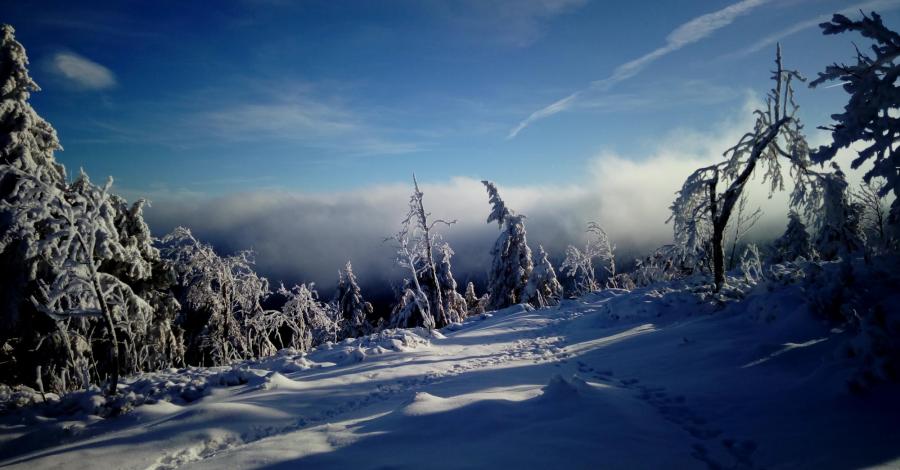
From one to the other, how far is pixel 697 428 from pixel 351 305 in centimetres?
3021

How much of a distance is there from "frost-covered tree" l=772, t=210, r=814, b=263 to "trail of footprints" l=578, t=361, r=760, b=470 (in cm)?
2495

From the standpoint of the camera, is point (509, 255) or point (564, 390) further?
point (509, 255)

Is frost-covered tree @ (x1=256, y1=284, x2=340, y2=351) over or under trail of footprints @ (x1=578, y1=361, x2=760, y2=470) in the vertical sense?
over

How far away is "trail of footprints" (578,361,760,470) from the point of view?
3.35 meters

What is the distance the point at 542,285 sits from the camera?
25.3m

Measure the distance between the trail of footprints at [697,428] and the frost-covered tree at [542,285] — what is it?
62.6ft

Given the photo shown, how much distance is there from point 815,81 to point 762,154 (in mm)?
5509

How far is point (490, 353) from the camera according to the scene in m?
9.94

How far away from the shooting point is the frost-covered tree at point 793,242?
23359mm

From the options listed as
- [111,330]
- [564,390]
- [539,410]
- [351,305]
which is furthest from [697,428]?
[351,305]

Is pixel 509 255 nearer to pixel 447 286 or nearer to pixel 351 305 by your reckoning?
pixel 447 286

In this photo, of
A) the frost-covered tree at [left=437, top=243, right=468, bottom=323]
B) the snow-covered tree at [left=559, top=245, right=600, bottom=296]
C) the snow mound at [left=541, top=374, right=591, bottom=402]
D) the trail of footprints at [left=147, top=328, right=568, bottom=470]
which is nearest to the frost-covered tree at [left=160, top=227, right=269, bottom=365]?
the frost-covered tree at [left=437, top=243, right=468, bottom=323]

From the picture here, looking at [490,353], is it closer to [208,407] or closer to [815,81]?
[208,407]

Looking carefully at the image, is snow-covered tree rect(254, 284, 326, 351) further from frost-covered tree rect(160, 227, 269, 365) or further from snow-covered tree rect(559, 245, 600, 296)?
snow-covered tree rect(559, 245, 600, 296)
